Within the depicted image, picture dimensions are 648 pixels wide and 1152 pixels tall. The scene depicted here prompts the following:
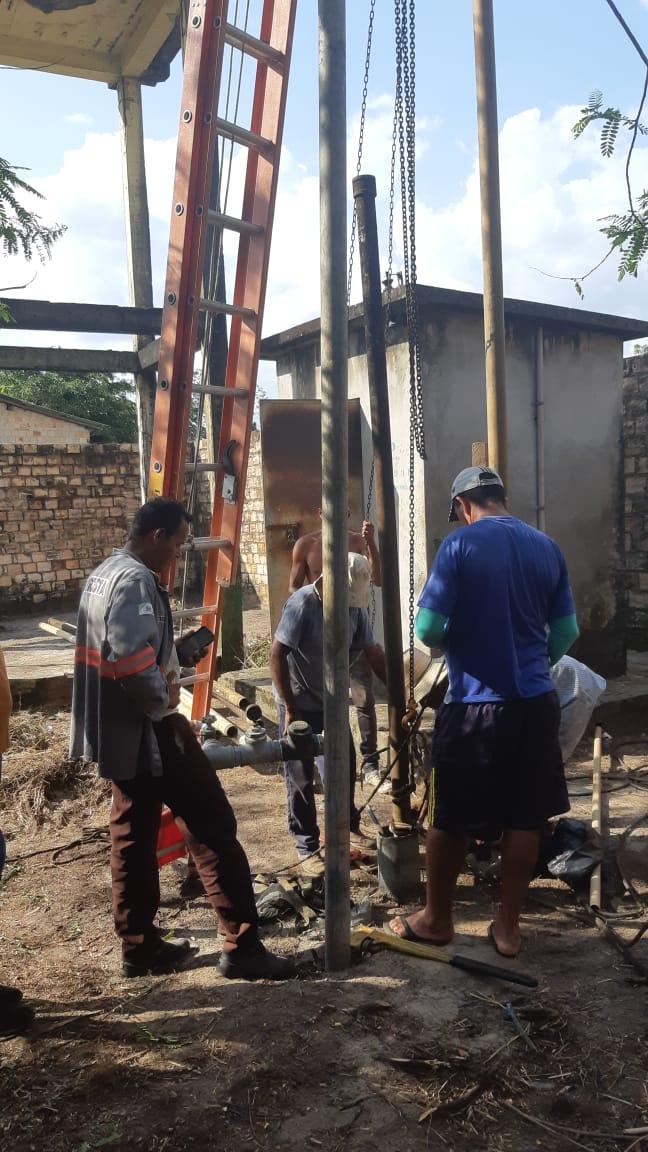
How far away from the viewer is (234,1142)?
6.84 feet

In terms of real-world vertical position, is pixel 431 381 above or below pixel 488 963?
above

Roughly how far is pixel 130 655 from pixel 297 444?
4.25 metres

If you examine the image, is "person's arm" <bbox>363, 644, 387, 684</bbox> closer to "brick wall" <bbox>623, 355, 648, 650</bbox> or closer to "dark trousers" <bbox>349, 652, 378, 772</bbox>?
"dark trousers" <bbox>349, 652, 378, 772</bbox>

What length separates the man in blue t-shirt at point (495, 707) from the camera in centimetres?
290

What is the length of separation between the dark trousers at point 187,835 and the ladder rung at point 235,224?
9.45 feet

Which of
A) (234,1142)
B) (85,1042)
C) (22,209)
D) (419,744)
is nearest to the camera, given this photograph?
(234,1142)

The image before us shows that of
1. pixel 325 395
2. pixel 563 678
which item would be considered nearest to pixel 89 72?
pixel 325 395

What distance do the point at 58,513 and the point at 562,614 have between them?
11.6 metres

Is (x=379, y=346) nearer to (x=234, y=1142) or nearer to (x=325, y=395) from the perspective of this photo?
(x=325, y=395)

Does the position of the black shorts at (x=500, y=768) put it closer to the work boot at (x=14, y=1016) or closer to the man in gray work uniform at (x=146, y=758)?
the man in gray work uniform at (x=146, y=758)

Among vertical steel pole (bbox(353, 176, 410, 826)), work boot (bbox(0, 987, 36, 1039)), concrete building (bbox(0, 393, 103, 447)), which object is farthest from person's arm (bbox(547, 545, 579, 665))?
concrete building (bbox(0, 393, 103, 447))

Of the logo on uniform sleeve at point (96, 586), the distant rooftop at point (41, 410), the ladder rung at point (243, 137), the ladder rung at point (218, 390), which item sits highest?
the distant rooftop at point (41, 410)

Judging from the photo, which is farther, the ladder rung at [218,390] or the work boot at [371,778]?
the work boot at [371,778]

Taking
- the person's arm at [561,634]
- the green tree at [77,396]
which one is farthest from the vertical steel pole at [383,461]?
the green tree at [77,396]
